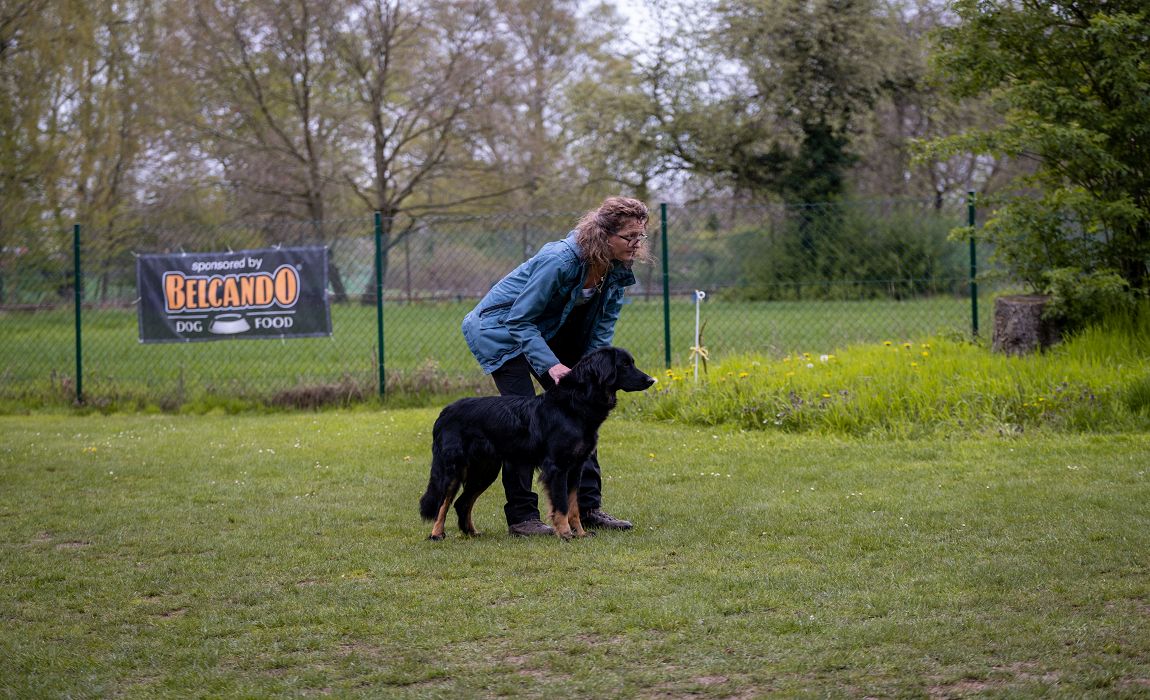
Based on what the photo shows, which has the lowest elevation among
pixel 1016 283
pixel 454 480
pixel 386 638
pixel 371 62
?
pixel 386 638

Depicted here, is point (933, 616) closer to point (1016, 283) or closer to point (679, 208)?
point (1016, 283)

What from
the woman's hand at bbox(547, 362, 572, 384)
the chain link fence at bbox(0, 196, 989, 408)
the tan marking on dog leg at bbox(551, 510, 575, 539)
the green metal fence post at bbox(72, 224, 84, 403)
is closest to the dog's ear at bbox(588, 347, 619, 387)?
the woman's hand at bbox(547, 362, 572, 384)

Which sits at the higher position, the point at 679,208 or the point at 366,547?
the point at 679,208

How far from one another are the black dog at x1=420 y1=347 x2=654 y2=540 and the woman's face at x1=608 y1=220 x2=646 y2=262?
0.48 metres

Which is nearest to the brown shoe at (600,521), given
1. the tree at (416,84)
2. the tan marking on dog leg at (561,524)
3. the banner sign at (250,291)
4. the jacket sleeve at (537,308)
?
the tan marking on dog leg at (561,524)

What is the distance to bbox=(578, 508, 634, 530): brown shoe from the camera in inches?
218

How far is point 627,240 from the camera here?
5.23m

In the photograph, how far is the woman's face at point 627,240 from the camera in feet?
17.1

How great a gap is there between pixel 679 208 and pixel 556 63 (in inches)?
821

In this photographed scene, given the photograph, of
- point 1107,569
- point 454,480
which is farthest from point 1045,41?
point 454,480

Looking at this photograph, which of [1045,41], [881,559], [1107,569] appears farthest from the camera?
[1045,41]

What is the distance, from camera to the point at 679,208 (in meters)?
11.2

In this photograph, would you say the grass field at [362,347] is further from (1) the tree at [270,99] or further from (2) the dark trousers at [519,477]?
(1) the tree at [270,99]

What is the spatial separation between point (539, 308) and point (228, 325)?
258 inches
